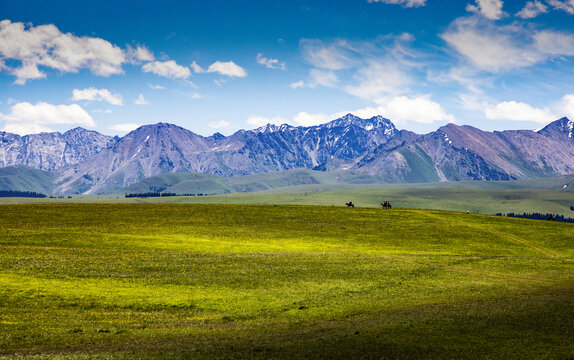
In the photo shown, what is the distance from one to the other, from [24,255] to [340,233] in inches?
2286

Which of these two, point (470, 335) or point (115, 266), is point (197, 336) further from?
point (115, 266)

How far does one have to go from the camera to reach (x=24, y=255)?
59.4 metres

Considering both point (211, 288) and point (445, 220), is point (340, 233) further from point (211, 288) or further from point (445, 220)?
point (211, 288)

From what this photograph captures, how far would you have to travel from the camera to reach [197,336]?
3122cm

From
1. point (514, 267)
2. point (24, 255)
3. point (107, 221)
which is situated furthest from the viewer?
point (107, 221)

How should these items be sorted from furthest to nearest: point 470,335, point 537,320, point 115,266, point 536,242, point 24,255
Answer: point 536,242 → point 24,255 → point 115,266 → point 537,320 → point 470,335

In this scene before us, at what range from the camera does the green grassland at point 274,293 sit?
28.5 m

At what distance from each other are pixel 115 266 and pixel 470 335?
1578 inches

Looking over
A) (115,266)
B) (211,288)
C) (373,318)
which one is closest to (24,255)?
(115,266)

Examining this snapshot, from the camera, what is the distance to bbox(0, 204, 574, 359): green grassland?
28484 mm

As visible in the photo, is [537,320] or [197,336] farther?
[537,320]

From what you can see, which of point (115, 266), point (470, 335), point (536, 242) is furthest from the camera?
point (536, 242)

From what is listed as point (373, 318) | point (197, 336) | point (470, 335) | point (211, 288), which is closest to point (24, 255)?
point (211, 288)

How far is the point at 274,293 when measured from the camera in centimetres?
4522
